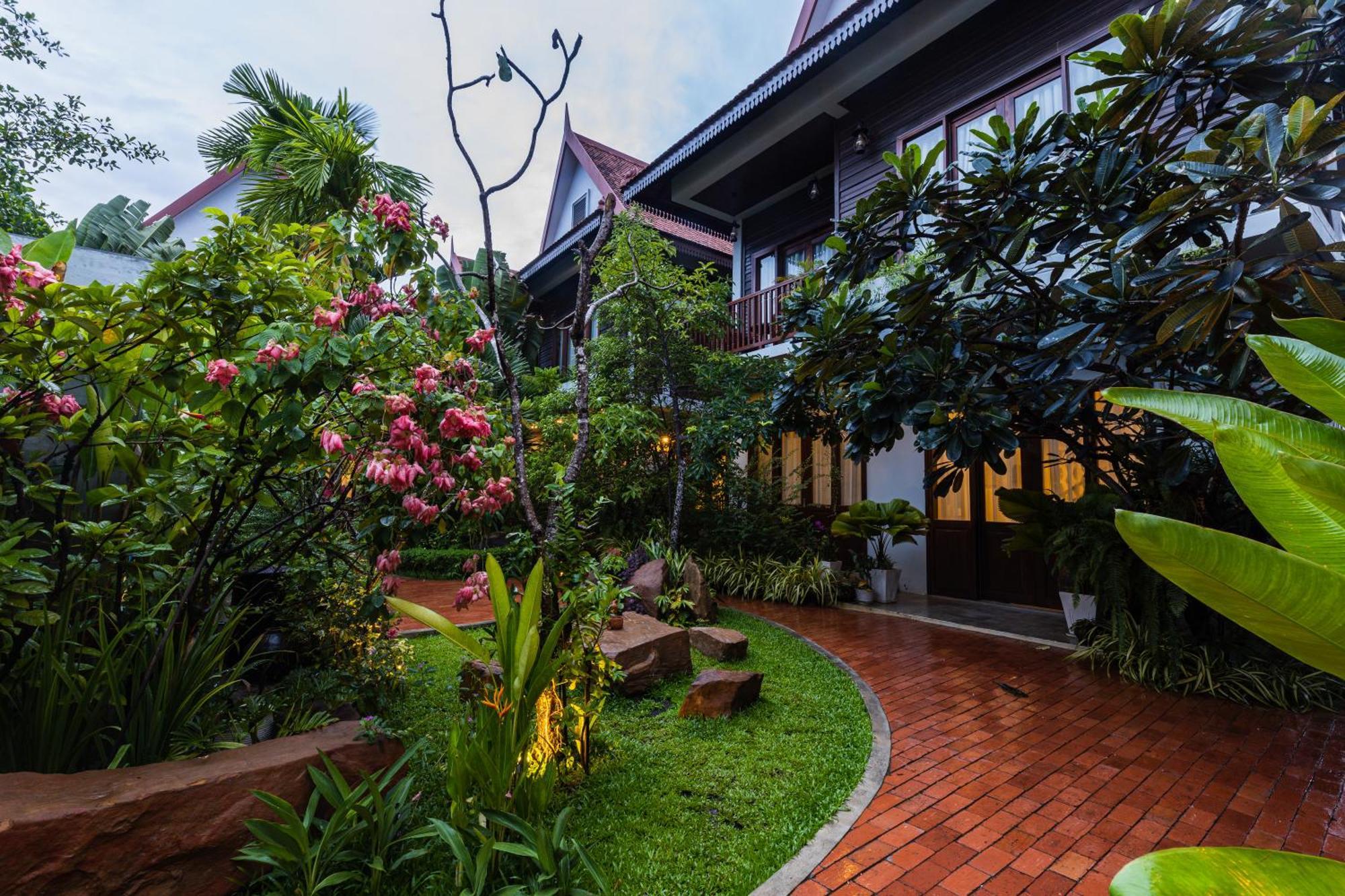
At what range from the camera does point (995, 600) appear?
24.5 feet

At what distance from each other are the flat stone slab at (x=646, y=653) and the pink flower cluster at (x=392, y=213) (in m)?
2.81

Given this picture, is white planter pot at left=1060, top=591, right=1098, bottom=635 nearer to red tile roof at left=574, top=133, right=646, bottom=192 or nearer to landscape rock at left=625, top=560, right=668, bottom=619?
landscape rock at left=625, top=560, right=668, bottom=619

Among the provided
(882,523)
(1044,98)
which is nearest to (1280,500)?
(882,523)

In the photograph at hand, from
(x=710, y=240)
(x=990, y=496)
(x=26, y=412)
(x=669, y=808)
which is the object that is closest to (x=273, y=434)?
(x=26, y=412)

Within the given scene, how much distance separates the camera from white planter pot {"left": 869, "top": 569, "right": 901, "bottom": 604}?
738 cm

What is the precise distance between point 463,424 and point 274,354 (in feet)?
2.18

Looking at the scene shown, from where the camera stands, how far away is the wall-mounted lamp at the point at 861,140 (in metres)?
8.46

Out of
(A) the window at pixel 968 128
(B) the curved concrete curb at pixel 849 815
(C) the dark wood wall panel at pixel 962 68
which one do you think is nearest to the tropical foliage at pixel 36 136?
(C) the dark wood wall panel at pixel 962 68

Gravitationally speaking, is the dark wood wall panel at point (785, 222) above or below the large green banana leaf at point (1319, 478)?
above

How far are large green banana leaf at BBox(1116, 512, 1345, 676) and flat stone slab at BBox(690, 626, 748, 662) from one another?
4.61m

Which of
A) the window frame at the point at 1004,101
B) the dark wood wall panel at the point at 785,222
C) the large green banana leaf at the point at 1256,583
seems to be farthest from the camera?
the dark wood wall panel at the point at 785,222

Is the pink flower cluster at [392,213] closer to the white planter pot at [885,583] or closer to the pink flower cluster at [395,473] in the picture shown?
the pink flower cluster at [395,473]

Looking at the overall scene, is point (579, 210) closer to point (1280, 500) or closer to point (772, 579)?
point (772, 579)

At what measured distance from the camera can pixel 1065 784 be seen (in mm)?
2959
